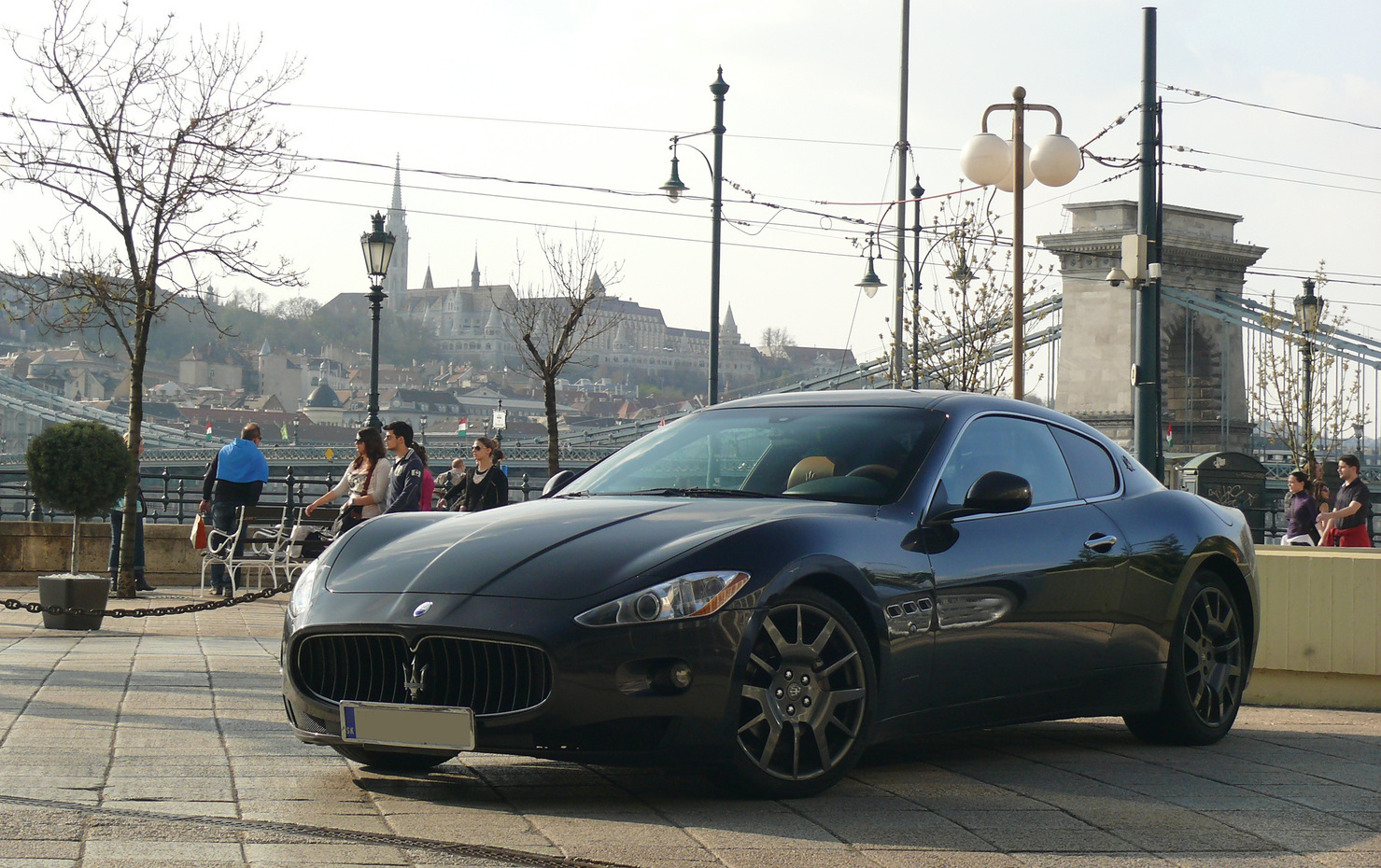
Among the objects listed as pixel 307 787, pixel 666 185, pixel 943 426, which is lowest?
pixel 307 787

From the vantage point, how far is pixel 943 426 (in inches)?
225

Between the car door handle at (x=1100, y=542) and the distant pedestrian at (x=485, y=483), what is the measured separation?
879 centimetres

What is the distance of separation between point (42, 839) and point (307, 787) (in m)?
1.04

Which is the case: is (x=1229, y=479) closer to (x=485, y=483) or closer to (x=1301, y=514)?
(x=1301, y=514)

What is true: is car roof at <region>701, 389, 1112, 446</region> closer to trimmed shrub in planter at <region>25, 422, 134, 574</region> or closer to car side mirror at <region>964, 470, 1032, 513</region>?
car side mirror at <region>964, 470, 1032, 513</region>

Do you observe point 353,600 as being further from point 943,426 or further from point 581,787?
point 943,426

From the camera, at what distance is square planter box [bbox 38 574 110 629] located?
11.3 meters

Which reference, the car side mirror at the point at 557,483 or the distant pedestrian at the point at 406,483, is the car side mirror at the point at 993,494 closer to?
the car side mirror at the point at 557,483

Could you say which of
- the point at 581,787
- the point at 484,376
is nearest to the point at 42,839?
the point at 581,787

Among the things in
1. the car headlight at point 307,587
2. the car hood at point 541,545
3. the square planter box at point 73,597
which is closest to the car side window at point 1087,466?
the car hood at point 541,545

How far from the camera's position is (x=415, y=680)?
15.2 ft

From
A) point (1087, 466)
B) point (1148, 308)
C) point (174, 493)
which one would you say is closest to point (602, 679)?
point (1087, 466)

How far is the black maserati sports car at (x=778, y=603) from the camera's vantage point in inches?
179

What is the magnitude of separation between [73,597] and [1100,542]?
7.87 metres
